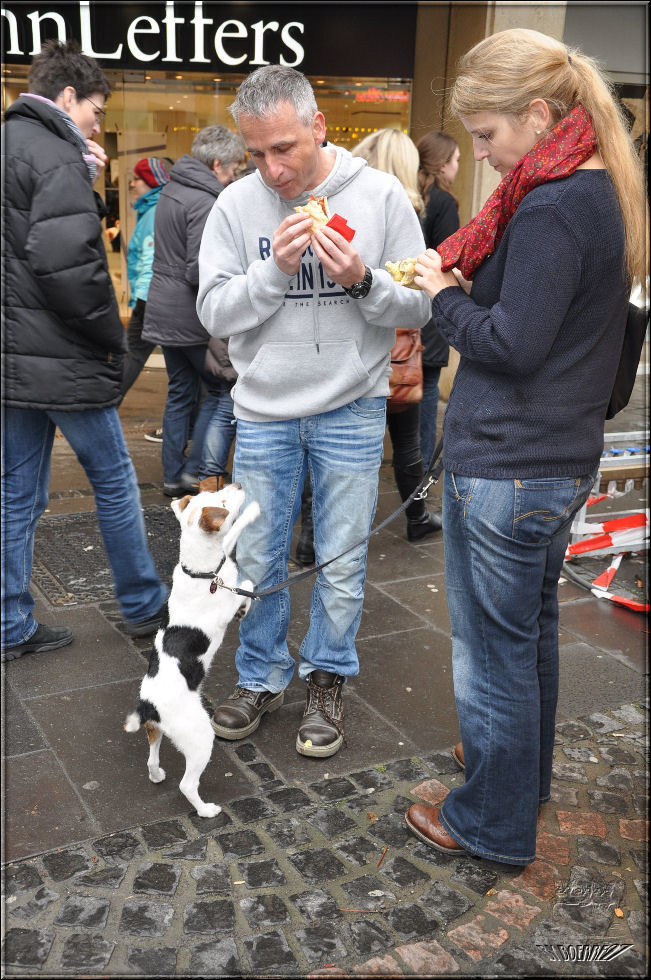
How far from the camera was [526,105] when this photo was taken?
2266 mm

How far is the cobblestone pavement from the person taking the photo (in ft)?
7.82

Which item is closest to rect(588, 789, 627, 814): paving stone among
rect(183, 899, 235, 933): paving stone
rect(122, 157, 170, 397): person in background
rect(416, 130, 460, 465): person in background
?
rect(183, 899, 235, 933): paving stone

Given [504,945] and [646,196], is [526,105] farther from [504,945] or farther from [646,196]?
[504,945]

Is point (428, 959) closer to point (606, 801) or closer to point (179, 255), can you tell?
point (606, 801)

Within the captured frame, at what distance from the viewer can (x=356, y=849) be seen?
281cm

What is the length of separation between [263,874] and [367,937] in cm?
38

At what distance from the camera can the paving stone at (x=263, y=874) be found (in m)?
2.63

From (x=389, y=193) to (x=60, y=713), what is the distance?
2.35 meters

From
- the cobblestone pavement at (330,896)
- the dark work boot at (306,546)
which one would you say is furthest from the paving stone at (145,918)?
the dark work boot at (306,546)

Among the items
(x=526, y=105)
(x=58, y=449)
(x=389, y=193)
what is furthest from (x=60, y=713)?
(x=58, y=449)

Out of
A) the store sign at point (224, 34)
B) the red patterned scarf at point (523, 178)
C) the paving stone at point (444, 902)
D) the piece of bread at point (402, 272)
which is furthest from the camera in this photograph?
the store sign at point (224, 34)

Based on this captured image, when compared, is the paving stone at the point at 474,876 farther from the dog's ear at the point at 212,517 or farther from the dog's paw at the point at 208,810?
the dog's ear at the point at 212,517

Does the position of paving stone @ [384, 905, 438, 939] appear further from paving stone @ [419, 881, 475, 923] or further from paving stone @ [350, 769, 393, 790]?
paving stone @ [350, 769, 393, 790]

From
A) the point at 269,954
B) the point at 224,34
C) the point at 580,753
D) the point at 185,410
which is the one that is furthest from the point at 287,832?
the point at 224,34
